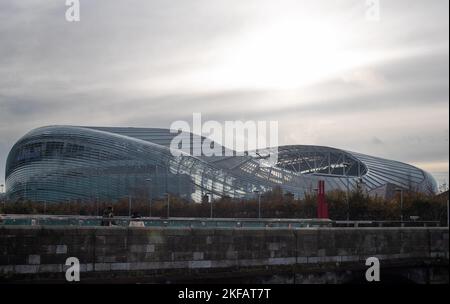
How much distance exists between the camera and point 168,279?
22.7 meters

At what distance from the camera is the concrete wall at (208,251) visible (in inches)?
803

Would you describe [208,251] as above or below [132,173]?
below

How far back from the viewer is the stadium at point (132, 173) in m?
106

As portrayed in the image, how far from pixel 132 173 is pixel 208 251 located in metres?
85.1

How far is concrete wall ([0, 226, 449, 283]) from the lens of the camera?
2041 cm

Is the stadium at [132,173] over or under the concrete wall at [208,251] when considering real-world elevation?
over

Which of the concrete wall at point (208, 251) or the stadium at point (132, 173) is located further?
the stadium at point (132, 173)

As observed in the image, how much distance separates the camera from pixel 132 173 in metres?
108

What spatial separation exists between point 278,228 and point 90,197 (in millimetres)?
83038

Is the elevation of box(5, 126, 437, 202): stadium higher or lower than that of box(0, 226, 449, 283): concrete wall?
higher

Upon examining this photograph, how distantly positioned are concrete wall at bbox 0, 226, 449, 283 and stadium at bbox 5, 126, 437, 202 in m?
70.7

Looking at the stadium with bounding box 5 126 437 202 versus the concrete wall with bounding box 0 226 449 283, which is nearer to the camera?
the concrete wall with bounding box 0 226 449 283

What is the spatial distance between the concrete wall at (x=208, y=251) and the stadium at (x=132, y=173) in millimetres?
70732
